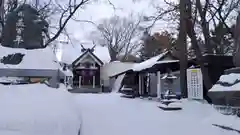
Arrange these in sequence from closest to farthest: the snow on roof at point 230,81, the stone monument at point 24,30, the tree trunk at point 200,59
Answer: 1. the snow on roof at point 230,81
2. the stone monument at point 24,30
3. the tree trunk at point 200,59

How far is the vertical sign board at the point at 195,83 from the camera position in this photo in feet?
54.1

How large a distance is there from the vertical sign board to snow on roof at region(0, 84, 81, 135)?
10.8m

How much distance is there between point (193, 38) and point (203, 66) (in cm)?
167

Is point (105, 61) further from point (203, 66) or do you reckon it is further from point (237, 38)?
point (237, 38)

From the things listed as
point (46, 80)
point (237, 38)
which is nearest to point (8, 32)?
point (46, 80)

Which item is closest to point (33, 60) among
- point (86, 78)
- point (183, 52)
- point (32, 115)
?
point (32, 115)

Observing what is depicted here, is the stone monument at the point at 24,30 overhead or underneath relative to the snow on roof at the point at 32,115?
overhead

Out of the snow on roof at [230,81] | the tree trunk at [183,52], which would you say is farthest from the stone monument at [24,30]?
the snow on roof at [230,81]

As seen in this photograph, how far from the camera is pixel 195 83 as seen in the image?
55.1 feet

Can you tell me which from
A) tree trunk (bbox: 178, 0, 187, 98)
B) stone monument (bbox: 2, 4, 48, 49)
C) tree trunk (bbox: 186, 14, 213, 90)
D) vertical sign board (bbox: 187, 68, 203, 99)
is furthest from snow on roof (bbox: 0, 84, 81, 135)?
tree trunk (bbox: 178, 0, 187, 98)

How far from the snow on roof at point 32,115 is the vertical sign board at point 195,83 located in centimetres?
1076

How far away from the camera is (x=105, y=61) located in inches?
1918

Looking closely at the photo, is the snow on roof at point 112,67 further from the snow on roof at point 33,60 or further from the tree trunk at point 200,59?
the snow on roof at point 33,60

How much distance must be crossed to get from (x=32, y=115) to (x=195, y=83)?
12.4 meters
